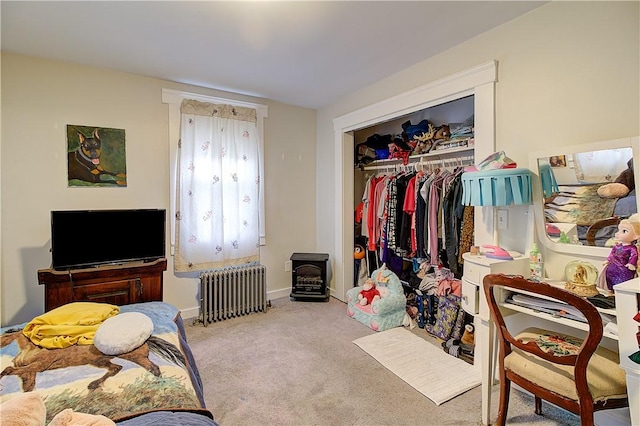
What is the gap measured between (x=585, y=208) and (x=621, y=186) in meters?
0.20

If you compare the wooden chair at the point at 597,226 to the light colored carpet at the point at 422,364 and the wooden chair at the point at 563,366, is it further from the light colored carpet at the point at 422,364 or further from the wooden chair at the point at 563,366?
the light colored carpet at the point at 422,364

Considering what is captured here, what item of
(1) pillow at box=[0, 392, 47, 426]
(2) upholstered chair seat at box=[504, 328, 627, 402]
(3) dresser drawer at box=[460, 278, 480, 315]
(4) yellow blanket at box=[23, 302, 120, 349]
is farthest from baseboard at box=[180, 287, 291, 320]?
(2) upholstered chair seat at box=[504, 328, 627, 402]

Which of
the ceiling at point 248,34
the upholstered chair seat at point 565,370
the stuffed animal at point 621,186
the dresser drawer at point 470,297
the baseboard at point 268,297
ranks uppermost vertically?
the ceiling at point 248,34

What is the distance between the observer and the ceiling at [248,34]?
6.34 feet

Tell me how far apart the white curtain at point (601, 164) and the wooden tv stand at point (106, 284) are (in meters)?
3.13

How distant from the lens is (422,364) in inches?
93.5

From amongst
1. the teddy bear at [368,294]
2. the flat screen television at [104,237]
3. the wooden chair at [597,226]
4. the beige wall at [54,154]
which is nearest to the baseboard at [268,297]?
the beige wall at [54,154]

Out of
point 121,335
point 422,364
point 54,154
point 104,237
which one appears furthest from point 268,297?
point 54,154

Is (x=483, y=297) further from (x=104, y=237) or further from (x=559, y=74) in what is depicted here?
(x=104, y=237)

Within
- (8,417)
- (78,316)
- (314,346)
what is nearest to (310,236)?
(314,346)

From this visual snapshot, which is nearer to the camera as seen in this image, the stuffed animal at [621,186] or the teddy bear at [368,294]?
the stuffed animal at [621,186]

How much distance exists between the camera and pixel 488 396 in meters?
1.76

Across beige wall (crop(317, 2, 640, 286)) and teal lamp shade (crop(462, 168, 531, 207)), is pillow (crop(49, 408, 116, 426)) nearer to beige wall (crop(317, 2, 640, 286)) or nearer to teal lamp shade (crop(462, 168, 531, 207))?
teal lamp shade (crop(462, 168, 531, 207))

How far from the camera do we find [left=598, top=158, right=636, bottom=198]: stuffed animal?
159cm
